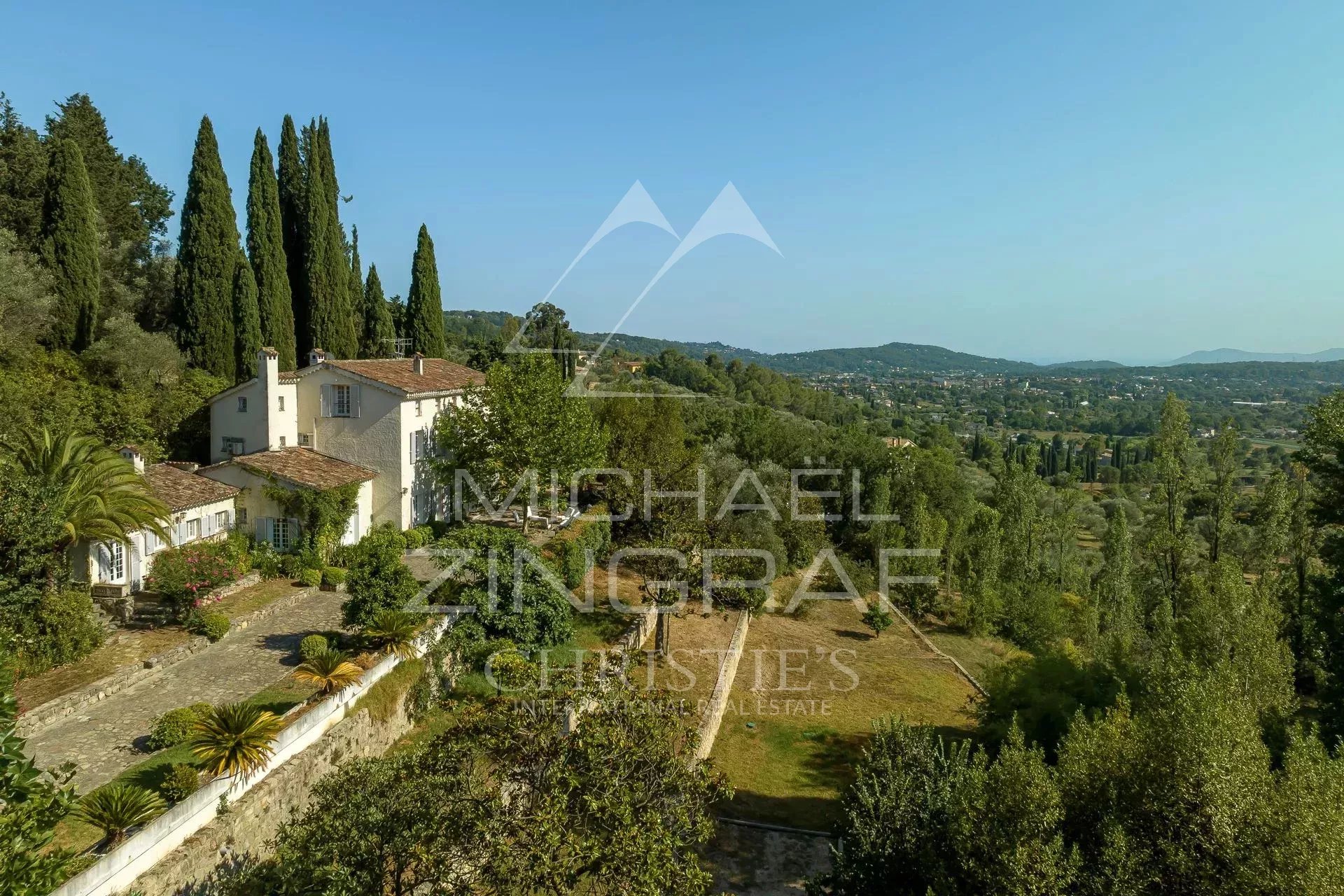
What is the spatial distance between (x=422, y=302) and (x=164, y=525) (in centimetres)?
2737

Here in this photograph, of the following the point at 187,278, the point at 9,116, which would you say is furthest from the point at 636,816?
the point at 9,116

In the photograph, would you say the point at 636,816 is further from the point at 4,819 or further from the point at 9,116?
the point at 9,116

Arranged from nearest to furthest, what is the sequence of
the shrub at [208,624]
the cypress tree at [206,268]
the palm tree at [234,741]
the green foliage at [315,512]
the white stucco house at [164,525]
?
the palm tree at [234,741] < the shrub at [208,624] < the white stucco house at [164,525] < the green foliage at [315,512] < the cypress tree at [206,268]

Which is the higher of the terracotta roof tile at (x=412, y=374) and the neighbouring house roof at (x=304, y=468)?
the terracotta roof tile at (x=412, y=374)

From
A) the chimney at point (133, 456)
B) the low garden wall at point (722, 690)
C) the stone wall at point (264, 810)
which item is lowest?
the low garden wall at point (722, 690)

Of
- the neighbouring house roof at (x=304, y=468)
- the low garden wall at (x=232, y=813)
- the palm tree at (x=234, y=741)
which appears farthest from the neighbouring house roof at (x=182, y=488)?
the palm tree at (x=234, y=741)

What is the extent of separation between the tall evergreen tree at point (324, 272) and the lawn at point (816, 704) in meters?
25.4

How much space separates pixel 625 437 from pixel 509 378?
891 cm

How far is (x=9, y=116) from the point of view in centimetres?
3234

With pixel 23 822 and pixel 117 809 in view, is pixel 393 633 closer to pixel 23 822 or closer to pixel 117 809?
pixel 117 809

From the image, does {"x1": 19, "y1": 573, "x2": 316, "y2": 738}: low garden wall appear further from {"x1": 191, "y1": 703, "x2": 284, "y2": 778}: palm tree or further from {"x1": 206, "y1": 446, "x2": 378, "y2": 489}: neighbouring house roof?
{"x1": 206, "y1": 446, "x2": 378, "y2": 489}: neighbouring house roof

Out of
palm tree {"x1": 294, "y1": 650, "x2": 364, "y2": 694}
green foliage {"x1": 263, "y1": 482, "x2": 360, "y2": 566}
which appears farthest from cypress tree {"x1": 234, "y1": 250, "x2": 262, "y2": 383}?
palm tree {"x1": 294, "y1": 650, "x2": 364, "y2": 694}

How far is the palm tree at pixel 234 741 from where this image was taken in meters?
10.4

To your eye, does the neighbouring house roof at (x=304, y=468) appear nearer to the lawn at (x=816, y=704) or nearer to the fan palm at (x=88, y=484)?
the fan palm at (x=88, y=484)
